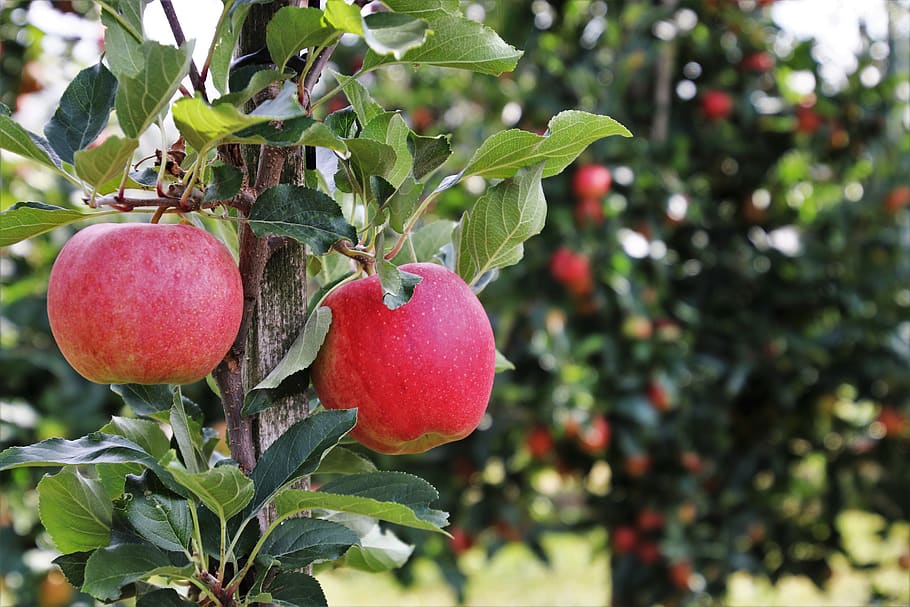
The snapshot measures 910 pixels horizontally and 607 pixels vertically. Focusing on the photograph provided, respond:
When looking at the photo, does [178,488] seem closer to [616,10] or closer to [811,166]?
[616,10]

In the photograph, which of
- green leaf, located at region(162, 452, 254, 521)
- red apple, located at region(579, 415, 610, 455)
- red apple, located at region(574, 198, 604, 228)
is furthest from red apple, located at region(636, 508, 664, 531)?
green leaf, located at region(162, 452, 254, 521)

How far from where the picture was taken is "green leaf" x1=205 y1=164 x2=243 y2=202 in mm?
470

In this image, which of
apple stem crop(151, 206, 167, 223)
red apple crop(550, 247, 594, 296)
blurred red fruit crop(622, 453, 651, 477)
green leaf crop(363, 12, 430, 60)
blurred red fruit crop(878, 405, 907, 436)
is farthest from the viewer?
blurred red fruit crop(878, 405, 907, 436)

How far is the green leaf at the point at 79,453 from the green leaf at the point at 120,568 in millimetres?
46

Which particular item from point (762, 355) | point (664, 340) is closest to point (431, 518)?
point (664, 340)

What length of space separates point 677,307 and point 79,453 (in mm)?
1558

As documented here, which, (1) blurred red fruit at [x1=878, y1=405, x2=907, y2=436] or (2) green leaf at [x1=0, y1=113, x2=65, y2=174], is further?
(1) blurred red fruit at [x1=878, y1=405, x2=907, y2=436]

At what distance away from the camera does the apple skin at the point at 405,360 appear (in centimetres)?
52

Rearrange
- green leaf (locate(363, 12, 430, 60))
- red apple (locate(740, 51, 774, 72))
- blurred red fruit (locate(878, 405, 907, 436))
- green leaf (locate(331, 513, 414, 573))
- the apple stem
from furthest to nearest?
red apple (locate(740, 51, 774, 72)) < blurred red fruit (locate(878, 405, 907, 436)) < green leaf (locate(331, 513, 414, 573)) < the apple stem < green leaf (locate(363, 12, 430, 60))

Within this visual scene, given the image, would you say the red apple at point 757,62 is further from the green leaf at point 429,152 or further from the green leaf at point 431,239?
the green leaf at point 429,152

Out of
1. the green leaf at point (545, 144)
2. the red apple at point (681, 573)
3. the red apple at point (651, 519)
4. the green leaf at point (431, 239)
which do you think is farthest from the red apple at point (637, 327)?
the green leaf at point (545, 144)

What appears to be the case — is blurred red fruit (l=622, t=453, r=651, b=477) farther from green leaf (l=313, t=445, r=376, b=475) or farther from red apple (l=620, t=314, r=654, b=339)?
green leaf (l=313, t=445, r=376, b=475)

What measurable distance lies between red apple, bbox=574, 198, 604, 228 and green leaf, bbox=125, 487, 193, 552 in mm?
1373

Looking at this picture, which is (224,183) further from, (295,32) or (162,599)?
(162,599)
